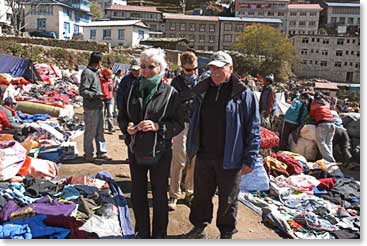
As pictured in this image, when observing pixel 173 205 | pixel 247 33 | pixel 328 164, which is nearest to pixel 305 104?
pixel 328 164

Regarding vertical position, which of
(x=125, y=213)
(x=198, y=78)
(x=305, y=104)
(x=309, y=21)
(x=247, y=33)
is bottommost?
(x=125, y=213)

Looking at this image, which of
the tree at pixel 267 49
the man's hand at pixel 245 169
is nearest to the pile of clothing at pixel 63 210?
the man's hand at pixel 245 169

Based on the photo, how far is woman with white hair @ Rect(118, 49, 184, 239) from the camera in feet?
9.52

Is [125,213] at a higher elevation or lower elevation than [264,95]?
lower

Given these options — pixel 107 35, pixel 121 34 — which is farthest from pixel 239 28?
pixel 107 35

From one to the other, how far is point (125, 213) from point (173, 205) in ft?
1.73

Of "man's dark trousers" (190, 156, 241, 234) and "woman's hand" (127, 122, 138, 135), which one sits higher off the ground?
"woman's hand" (127, 122, 138, 135)

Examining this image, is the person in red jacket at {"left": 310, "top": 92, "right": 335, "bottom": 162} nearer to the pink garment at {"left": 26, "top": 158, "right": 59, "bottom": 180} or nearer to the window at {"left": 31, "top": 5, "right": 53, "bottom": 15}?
the pink garment at {"left": 26, "top": 158, "right": 59, "bottom": 180}

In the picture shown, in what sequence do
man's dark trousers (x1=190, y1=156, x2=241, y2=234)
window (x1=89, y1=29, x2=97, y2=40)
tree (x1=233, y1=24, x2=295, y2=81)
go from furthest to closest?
1. tree (x1=233, y1=24, x2=295, y2=81)
2. window (x1=89, y1=29, x2=97, y2=40)
3. man's dark trousers (x1=190, y1=156, x2=241, y2=234)

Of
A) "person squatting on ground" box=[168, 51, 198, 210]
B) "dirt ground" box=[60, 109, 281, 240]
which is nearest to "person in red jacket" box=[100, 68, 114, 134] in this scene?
"dirt ground" box=[60, 109, 281, 240]

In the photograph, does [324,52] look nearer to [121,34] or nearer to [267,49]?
[267,49]

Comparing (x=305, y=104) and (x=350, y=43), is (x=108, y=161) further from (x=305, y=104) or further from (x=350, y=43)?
(x=350, y=43)

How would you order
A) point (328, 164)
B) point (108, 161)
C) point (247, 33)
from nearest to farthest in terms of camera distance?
point (108, 161)
point (328, 164)
point (247, 33)

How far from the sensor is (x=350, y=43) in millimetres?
66188
